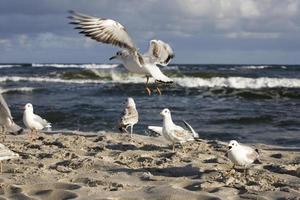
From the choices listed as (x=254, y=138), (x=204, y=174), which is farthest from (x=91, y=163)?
(x=254, y=138)

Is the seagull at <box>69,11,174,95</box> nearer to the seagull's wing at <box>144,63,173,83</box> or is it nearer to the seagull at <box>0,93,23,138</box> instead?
the seagull's wing at <box>144,63,173,83</box>

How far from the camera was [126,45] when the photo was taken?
6484 millimetres

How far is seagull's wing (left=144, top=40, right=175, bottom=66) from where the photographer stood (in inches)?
276

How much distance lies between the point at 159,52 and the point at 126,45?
694mm

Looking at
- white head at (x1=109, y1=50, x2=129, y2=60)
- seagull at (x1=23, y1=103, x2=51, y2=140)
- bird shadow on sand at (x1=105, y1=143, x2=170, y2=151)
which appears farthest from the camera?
seagull at (x1=23, y1=103, x2=51, y2=140)

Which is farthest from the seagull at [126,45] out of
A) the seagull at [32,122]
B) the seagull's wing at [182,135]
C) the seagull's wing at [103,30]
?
the seagull at [32,122]

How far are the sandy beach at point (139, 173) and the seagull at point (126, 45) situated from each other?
979 millimetres

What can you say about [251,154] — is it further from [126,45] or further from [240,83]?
[240,83]

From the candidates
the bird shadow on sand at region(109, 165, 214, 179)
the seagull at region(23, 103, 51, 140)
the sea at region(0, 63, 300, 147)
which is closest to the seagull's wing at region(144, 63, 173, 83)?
the bird shadow on sand at region(109, 165, 214, 179)

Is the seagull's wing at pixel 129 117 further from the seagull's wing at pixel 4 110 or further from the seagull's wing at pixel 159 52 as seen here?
the seagull's wing at pixel 4 110

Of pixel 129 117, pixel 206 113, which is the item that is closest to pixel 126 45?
pixel 129 117

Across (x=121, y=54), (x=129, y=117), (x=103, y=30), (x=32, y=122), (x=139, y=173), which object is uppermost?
(x=103, y=30)

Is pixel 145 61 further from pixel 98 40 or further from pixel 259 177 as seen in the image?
pixel 259 177

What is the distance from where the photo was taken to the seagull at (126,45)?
248 inches
